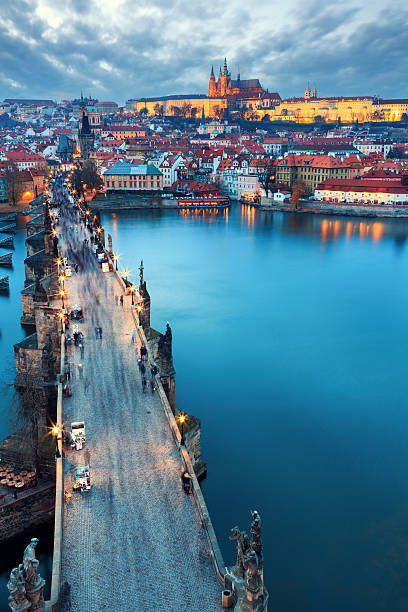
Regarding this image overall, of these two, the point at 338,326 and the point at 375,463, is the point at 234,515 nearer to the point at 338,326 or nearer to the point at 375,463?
the point at 375,463

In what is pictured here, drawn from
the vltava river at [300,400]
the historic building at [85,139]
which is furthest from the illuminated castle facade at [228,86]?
the vltava river at [300,400]

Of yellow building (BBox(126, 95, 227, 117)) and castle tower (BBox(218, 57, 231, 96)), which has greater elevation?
castle tower (BBox(218, 57, 231, 96))

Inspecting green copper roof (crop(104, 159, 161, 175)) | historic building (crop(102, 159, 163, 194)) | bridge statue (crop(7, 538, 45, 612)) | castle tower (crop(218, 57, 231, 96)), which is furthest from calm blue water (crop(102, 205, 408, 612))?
castle tower (crop(218, 57, 231, 96))

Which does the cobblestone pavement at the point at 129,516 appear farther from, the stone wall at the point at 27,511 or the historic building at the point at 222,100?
the historic building at the point at 222,100

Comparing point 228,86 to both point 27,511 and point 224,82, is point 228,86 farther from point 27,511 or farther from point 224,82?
point 27,511

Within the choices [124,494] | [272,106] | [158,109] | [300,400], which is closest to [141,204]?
[300,400]

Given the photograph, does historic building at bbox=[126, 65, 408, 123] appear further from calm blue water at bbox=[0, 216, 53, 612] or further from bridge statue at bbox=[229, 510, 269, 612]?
bridge statue at bbox=[229, 510, 269, 612]

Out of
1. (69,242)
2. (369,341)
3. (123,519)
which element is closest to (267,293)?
(369,341)
